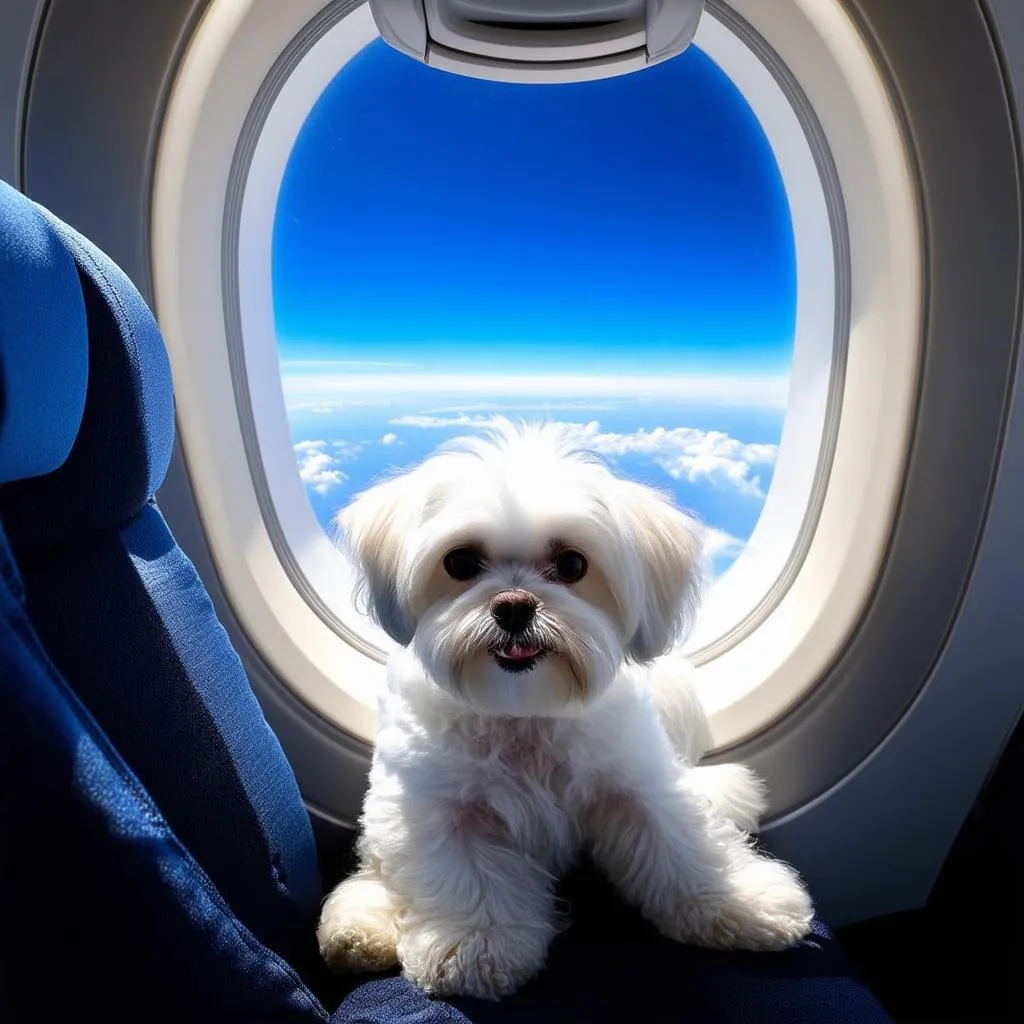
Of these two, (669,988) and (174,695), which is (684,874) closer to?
(669,988)

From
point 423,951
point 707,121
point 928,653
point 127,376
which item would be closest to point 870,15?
point 707,121

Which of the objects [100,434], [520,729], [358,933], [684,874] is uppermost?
[100,434]

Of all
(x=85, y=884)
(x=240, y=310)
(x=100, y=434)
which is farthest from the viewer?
(x=240, y=310)

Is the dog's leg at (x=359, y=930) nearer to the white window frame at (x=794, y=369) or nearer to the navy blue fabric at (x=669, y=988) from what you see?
the navy blue fabric at (x=669, y=988)

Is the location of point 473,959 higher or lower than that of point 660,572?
lower

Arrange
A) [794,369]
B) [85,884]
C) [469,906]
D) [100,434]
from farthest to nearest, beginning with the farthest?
1. [794,369]
2. [469,906]
3. [100,434]
4. [85,884]

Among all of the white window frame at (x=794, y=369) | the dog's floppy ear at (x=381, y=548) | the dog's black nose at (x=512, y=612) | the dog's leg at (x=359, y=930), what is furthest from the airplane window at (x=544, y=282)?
the dog's leg at (x=359, y=930)

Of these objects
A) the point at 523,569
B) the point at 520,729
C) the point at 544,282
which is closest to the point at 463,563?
the point at 523,569
